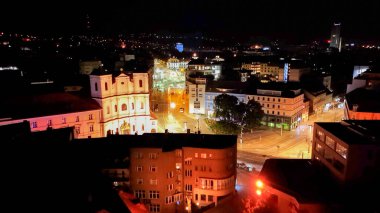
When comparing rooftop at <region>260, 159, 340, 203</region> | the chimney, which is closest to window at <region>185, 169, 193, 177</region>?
rooftop at <region>260, 159, 340, 203</region>

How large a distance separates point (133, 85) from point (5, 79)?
2369cm

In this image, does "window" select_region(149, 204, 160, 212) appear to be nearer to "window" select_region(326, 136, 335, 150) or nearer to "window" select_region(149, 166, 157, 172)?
"window" select_region(149, 166, 157, 172)

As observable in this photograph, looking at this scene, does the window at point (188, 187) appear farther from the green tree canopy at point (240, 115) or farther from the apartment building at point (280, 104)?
the apartment building at point (280, 104)

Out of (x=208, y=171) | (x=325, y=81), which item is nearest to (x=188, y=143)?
(x=208, y=171)

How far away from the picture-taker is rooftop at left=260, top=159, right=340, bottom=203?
2066cm

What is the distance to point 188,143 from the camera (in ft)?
88.8

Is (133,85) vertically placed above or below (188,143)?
above

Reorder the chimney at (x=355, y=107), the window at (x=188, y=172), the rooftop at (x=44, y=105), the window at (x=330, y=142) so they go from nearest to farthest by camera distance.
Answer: the window at (x=330, y=142) < the window at (x=188, y=172) < the rooftop at (x=44, y=105) < the chimney at (x=355, y=107)

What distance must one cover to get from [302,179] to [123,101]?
27753 mm

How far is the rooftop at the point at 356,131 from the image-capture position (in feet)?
71.4

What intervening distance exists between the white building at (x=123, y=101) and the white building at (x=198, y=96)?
623 inches

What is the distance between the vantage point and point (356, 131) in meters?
23.8

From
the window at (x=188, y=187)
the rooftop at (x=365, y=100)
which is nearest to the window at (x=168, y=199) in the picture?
the window at (x=188, y=187)

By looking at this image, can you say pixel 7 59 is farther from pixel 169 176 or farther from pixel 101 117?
pixel 169 176
